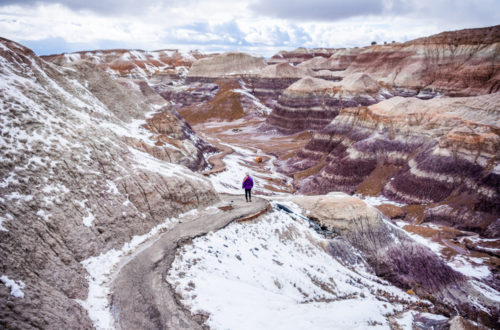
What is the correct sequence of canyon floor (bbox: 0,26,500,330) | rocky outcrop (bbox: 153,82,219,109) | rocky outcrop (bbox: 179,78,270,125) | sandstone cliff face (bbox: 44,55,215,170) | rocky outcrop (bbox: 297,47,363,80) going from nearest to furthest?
canyon floor (bbox: 0,26,500,330) → sandstone cliff face (bbox: 44,55,215,170) → rocky outcrop (bbox: 179,78,270,125) → rocky outcrop (bbox: 153,82,219,109) → rocky outcrop (bbox: 297,47,363,80)

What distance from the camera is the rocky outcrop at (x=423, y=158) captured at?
31.7 meters

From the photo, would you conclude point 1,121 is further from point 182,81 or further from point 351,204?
point 182,81

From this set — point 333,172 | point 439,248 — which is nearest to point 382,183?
point 333,172

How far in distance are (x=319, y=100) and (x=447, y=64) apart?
34910 millimetres

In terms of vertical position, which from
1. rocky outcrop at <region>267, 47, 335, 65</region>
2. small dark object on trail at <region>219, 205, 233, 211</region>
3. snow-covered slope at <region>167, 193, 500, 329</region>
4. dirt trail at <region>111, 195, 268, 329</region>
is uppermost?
rocky outcrop at <region>267, 47, 335, 65</region>

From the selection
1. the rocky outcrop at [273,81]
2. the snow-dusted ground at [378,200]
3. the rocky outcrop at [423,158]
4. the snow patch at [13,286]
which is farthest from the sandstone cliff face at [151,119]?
the rocky outcrop at [273,81]

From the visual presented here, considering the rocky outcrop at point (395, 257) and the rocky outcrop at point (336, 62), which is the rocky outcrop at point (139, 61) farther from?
the rocky outcrop at point (395, 257)

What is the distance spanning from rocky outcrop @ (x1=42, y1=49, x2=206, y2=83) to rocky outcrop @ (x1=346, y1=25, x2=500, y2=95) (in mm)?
83817

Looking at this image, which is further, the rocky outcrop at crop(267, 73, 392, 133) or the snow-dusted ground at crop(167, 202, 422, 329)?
the rocky outcrop at crop(267, 73, 392, 133)

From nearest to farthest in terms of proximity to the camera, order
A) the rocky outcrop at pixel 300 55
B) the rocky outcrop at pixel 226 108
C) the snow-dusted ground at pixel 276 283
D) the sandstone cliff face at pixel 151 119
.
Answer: the snow-dusted ground at pixel 276 283
the sandstone cliff face at pixel 151 119
the rocky outcrop at pixel 226 108
the rocky outcrop at pixel 300 55

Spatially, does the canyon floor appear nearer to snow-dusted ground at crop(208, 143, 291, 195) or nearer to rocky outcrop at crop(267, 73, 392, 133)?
snow-dusted ground at crop(208, 143, 291, 195)

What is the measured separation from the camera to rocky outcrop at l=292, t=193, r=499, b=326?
1955 centimetres

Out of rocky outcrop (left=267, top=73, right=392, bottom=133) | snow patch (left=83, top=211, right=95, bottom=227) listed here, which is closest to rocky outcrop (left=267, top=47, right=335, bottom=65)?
rocky outcrop (left=267, top=73, right=392, bottom=133)

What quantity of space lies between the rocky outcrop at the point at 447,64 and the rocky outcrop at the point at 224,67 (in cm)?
4694
